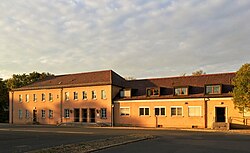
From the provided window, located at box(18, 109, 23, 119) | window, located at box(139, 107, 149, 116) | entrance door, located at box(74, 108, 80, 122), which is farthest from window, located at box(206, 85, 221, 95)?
window, located at box(18, 109, 23, 119)

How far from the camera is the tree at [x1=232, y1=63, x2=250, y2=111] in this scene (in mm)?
37263

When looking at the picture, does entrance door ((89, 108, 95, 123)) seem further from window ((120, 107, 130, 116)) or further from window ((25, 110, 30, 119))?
window ((25, 110, 30, 119))

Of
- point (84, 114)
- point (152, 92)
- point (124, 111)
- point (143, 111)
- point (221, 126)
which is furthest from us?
point (84, 114)

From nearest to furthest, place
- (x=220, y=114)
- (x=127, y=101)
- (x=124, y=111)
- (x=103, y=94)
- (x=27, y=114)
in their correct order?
(x=220, y=114), (x=127, y=101), (x=124, y=111), (x=103, y=94), (x=27, y=114)

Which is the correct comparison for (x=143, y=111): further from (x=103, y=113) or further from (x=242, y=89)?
(x=242, y=89)

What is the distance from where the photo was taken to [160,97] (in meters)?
47.1

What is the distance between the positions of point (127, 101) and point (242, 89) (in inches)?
681

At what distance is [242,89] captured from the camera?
37688 millimetres

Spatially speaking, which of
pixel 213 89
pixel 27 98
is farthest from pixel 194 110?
pixel 27 98

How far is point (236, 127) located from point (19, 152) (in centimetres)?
3077

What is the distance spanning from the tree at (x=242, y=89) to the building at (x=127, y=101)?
3.08 meters

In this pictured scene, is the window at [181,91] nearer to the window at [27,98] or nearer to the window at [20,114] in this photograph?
the window at [27,98]

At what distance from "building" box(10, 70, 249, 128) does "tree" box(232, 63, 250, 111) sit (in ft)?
10.1

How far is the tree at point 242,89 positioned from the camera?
37.3 m
